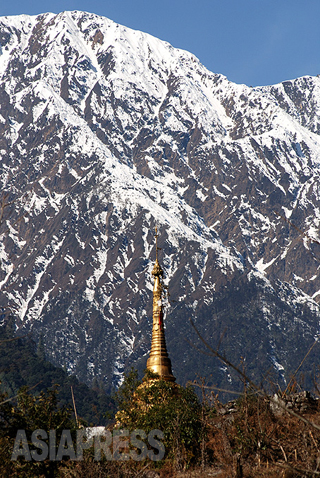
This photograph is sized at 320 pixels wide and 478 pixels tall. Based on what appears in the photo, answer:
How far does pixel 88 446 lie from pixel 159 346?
608 inches

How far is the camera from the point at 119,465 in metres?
37.0

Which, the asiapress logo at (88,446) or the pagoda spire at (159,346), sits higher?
the pagoda spire at (159,346)

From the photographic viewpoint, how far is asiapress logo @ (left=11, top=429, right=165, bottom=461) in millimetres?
38594

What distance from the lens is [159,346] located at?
54844 millimetres

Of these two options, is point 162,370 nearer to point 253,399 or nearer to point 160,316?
point 160,316

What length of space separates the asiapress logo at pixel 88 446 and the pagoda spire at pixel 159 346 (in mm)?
9344

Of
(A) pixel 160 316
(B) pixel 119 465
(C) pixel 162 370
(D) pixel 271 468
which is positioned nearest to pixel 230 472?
(D) pixel 271 468

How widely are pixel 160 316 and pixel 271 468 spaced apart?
2473cm

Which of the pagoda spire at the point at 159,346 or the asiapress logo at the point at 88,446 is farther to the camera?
the pagoda spire at the point at 159,346

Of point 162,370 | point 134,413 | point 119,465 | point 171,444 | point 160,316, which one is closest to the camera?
point 119,465

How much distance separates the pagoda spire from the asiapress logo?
30.7 ft

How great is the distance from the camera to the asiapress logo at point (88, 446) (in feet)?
127

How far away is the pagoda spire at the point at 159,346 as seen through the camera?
52.5 metres

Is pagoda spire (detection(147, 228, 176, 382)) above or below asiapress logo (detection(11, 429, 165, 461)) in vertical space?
above
